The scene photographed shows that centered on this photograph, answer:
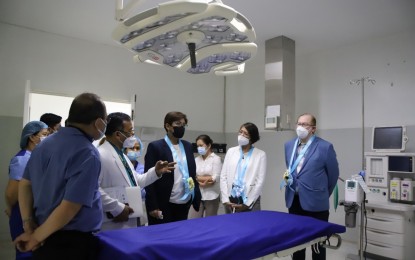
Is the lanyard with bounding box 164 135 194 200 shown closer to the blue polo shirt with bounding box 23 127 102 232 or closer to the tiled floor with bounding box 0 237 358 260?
the blue polo shirt with bounding box 23 127 102 232

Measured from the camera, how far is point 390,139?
3775 mm

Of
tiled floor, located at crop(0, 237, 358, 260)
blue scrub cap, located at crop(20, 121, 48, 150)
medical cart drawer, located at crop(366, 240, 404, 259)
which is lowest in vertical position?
tiled floor, located at crop(0, 237, 358, 260)

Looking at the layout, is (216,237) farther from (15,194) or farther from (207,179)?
(207,179)

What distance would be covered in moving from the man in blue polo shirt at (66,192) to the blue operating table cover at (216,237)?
0.60 feet

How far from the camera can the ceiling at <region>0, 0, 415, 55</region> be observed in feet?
11.6

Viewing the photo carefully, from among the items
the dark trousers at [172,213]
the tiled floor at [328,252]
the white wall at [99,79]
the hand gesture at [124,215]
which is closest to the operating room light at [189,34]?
the hand gesture at [124,215]

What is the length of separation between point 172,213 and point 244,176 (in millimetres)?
928

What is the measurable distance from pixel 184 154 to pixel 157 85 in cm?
299

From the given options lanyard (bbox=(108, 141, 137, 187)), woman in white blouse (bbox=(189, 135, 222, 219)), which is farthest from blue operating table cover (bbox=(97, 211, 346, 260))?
woman in white blouse (bbox=(189, 135, 222, 219))

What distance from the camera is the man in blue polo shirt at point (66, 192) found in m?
1.32

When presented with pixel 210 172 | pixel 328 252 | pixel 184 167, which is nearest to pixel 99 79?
pixel 210 172

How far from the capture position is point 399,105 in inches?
165

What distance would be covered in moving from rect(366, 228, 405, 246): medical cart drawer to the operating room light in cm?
290

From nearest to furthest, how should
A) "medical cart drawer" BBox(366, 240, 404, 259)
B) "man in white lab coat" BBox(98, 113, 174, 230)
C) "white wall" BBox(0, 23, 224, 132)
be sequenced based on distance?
"man in white lab coat" BBox(98, 113, 174, 230), "medical cart drawer" BBox(366, 240, 404, 259), "white wall" BBox(0, 23, 224, 132)
